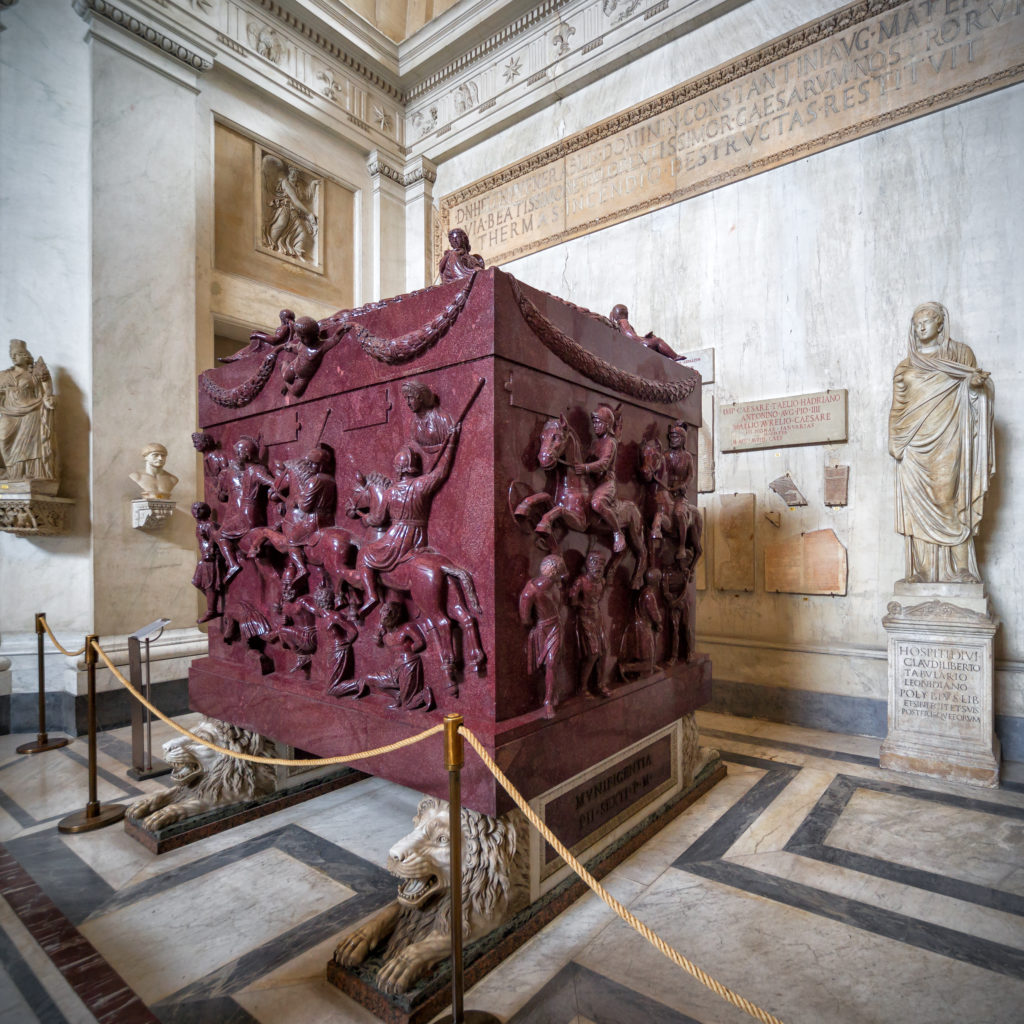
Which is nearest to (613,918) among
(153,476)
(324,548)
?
(324,548)

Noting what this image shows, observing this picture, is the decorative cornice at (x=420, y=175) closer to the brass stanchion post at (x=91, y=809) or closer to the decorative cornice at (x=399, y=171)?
the decorative cornice at (x=399, y=171)

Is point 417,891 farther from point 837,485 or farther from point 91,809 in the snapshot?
point 837,485

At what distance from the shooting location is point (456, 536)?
239cm

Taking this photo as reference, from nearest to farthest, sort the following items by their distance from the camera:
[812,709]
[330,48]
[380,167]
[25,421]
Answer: [25,421] → [812,709] → [330,48] → [380,167]

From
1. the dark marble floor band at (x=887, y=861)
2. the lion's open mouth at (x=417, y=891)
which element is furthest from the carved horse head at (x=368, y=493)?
the dark marble floor band at (x=887, y=861)

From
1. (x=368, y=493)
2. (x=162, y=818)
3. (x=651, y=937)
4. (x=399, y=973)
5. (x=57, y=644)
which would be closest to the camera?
(x=651, y=937)

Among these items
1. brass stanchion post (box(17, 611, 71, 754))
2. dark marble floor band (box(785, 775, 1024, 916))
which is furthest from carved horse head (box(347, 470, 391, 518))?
brass stanchion post (box(17, 611, 71, 754))

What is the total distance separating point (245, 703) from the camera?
3.22 meters

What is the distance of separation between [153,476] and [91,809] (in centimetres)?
299

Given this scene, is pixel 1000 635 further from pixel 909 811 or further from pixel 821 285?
pixel 821 285

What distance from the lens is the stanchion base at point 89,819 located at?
126 inches

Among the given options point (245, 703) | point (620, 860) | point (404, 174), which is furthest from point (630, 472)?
point (404, 174)

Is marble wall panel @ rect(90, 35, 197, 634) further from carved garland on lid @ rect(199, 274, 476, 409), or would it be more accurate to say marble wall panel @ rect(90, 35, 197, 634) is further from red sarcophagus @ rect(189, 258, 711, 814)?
carved garland on lid @ rect(199, 274, 476, 409)

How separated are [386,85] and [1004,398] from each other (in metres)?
7.71
